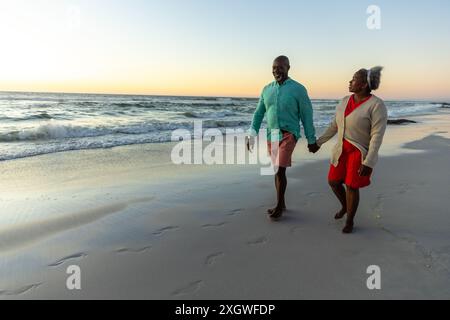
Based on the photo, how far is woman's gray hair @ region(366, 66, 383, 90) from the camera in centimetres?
356

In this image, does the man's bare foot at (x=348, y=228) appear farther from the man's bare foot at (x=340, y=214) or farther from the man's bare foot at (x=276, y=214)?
the man's bare foot at (x=276, y=214)

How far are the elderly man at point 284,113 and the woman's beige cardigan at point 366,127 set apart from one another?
1.49 feet

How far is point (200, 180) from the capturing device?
6.39 m

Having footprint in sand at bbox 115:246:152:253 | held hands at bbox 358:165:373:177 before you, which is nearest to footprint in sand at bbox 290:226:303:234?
held hands at bbox 358:165:373:177

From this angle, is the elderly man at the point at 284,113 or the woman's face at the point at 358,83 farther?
the elderly man at the point at 284,113

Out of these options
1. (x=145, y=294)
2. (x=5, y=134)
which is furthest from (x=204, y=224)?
(x=5, y=134)

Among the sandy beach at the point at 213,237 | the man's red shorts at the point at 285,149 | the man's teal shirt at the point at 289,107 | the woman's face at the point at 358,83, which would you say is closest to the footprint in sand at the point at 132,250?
the sandy beach at the point at 213,237

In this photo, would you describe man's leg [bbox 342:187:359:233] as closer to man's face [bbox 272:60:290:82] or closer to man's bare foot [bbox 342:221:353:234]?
man's bare foot [bbox 342:221:353:234]

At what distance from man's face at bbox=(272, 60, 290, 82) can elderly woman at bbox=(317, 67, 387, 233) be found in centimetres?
75

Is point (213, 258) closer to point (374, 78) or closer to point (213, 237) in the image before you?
point (213, 237)

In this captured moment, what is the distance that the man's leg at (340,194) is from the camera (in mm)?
4168
